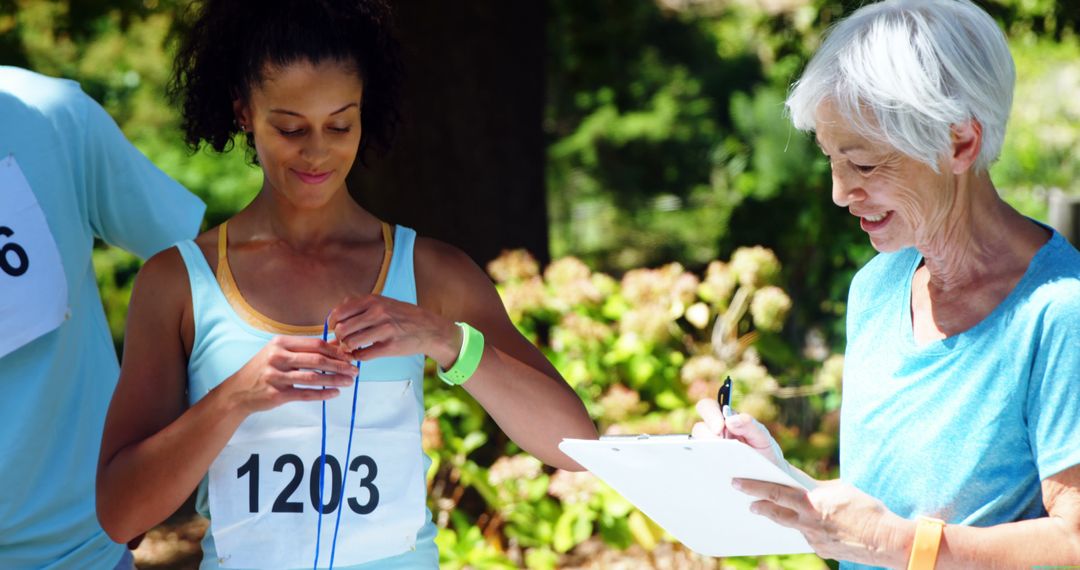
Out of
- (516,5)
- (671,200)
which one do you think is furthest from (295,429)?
(671,200)

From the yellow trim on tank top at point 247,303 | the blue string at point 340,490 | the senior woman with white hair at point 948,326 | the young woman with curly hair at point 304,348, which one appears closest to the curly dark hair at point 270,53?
the young woman with curly hair at point 304,348

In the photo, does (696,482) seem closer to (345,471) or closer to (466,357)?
(466,357)

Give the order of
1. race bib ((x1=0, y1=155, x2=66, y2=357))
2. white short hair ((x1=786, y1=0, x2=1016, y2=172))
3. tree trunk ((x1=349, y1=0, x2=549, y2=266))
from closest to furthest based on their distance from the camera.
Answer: white short hair ((x1=786, y1=0, x2=1016, y2=172)) < race bib ((x1=0, y1=155, x2=66, y2=357)) < tree trunk ((x1=349, y1=0, x2=549, y2=266))

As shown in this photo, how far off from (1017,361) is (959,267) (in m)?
0.21

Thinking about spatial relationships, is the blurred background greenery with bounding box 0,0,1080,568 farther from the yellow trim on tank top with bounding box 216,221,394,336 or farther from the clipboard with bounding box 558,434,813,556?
the clipboard with bounding box 558,434,813,556

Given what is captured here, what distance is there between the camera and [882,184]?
73.3 inches

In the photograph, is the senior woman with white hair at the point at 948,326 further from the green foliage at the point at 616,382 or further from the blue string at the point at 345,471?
the green foliage at the point at 616,382

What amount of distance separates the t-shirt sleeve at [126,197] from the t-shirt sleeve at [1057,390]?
1.72 m

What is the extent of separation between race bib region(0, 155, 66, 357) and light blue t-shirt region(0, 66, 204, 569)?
2cm

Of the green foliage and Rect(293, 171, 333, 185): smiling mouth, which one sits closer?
Rect(293, 171, 333, 185): smiling mouth

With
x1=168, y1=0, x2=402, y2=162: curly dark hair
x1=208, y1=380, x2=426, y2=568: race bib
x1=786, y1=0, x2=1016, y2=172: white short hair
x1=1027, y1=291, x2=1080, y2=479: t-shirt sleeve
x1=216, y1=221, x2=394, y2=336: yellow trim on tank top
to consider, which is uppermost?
x1=168, y1=0, x2=402, y2=162: curly dark hair

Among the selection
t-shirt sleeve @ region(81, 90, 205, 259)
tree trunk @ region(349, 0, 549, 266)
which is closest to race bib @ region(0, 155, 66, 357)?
t-shirt sleeve @ region(81, 90, 205, 259)

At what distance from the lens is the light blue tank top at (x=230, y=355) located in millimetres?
2072

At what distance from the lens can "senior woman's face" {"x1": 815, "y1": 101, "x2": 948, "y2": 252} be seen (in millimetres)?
1843
